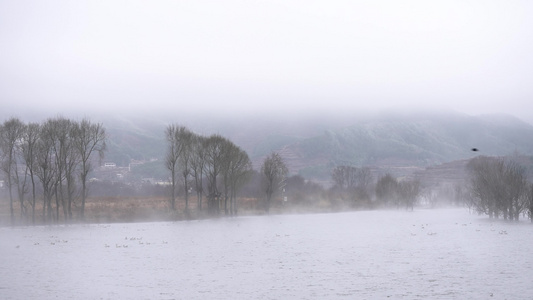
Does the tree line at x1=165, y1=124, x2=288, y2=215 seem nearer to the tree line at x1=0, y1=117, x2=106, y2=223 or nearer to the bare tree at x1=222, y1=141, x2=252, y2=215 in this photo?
the bare tree at x1=222, y1=141, x2=252, y2=215

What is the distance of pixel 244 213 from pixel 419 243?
67.8 meters

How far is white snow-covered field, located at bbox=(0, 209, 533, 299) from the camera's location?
25.8 m

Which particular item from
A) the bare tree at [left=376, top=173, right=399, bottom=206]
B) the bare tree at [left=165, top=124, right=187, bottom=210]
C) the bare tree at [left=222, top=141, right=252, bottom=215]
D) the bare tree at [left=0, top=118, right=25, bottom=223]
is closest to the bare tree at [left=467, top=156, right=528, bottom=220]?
the bare tree at [left=222, top=141, right=252, bottom=215]

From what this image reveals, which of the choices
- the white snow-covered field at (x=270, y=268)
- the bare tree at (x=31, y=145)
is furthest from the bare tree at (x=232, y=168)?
the white snow-covered field at (x=270, y=268)

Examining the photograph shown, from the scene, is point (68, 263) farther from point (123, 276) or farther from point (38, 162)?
point (38, 162)

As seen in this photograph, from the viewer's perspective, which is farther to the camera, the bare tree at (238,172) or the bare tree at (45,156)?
the bare tree at (238,172)

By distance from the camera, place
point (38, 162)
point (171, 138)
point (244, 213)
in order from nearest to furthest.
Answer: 1. point (38, 162)
2. point (171, 138)
3. point (244, 213)

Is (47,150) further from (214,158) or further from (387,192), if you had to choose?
(387,192)

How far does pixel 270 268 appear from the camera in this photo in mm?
33531

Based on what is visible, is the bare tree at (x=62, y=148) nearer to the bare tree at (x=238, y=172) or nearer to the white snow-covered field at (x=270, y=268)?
the white snow-covered field at (x=270, y=268)

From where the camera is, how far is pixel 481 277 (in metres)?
29.0

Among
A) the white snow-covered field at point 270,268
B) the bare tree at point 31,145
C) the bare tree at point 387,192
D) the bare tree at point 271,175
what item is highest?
the bare tree at point 31,145

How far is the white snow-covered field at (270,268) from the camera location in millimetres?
25781

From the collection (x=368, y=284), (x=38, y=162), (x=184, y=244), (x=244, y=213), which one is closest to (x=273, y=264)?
(x=368, y=284)
